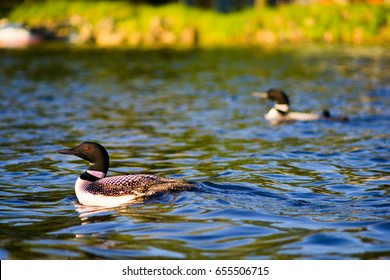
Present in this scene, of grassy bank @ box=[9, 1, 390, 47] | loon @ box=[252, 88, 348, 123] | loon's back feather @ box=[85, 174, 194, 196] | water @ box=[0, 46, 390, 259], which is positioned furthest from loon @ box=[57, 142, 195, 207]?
grassy bank @ box=[9, 1, 390, 47]

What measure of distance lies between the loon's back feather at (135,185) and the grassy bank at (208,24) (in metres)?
35.8

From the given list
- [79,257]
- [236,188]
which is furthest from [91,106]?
[79,257]

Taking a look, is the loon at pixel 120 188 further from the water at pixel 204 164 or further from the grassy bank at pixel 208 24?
the grassy bank at pixel 208 24

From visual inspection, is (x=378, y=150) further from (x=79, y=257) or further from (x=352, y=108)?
(x=79, y=257)

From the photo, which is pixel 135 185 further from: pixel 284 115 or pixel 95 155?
pixel 284 115

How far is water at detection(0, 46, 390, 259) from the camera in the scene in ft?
30.4

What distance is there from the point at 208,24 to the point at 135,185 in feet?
138

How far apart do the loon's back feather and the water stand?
0.13 metres

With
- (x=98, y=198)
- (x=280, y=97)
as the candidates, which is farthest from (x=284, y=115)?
(x=98, y=198)

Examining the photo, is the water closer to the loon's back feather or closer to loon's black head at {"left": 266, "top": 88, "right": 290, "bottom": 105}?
the loon's back feather

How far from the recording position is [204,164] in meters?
14.4

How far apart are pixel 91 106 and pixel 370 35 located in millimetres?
25843

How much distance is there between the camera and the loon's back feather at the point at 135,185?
36.2 feet

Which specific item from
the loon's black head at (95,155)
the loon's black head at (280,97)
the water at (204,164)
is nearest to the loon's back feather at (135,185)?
the water at (204,164)
